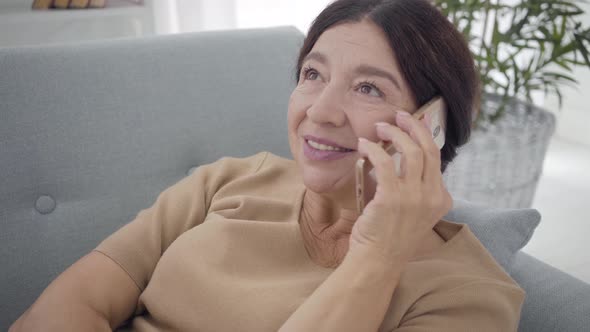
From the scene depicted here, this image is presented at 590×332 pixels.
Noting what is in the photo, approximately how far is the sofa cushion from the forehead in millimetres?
422

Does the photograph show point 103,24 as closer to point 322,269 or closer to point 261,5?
point 261,5

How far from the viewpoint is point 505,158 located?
2154 millimetres

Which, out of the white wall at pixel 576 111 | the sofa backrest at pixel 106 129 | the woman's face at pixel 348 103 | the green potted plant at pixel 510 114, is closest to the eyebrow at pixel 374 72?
the woman's face at pixel 348 103

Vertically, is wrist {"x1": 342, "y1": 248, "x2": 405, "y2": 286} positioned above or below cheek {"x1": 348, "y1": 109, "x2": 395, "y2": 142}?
below

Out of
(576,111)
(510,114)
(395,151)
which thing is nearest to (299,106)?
(395,151)

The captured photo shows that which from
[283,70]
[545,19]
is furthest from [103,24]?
[545,19]

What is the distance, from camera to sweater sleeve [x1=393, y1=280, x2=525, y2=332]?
0.78 meters

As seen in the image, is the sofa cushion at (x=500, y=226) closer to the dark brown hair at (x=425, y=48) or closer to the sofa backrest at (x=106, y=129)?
the dark brown hair at (x=425, y=48)

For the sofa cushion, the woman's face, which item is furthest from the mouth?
the sofa cushion

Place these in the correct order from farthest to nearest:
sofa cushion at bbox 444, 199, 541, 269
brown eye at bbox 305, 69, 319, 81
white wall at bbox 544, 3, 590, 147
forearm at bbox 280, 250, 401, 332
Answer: white wall at bbox 544, 3, 590, 147 < sofa cushion at bbox 444, 199, 541, 269 < brown eye at bbox 305, 69, 319, 81 < forearm at bbox 280, 250, 401, 332

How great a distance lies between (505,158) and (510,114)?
261 millimetres

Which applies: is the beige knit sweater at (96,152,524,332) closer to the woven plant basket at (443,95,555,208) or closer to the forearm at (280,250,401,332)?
the forearm at (280,250,401,332)

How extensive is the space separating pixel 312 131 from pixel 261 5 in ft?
6.41

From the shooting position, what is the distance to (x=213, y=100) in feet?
4.38
